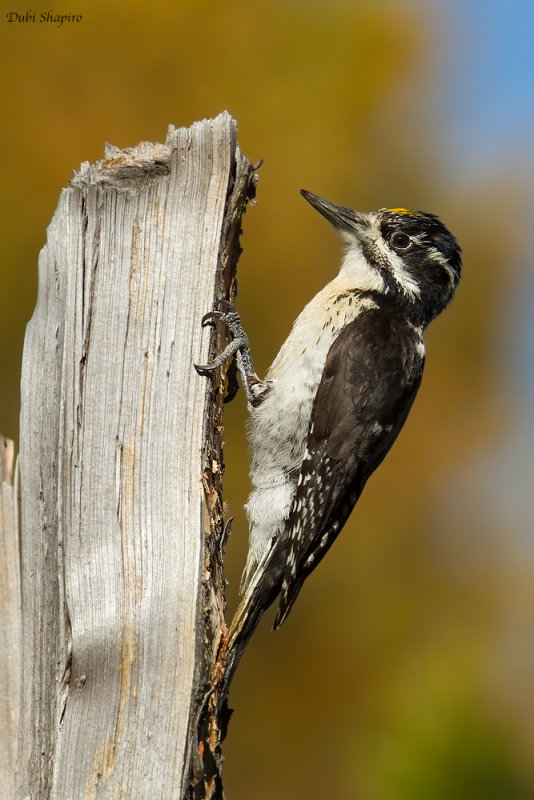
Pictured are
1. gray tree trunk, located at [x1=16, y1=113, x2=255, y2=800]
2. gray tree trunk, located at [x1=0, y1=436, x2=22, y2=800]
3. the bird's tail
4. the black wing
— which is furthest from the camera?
the black wing

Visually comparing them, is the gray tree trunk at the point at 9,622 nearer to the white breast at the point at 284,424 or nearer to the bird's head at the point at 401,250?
the white breast at the point at 284,424

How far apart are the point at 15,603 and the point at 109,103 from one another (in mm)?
5108

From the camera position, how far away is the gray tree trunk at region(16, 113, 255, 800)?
2.50m

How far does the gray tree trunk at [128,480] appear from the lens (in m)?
2.50

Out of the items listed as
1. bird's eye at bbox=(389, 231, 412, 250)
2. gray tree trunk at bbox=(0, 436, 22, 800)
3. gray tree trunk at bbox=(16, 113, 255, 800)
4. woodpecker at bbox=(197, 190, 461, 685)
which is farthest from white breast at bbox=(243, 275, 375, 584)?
gray tree trunk at bbox=(0, 436, 22, 800)

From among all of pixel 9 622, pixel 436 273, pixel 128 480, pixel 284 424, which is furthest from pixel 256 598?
pixel 436 273

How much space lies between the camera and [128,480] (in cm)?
267

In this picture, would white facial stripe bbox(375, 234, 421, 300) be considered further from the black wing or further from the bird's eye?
the black wing

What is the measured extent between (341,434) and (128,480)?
144 cm

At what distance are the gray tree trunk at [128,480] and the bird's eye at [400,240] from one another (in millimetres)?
1623

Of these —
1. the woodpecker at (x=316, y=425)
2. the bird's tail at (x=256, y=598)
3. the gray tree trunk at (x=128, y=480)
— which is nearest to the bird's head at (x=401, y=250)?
the woodpecker at (x=316, y=425)

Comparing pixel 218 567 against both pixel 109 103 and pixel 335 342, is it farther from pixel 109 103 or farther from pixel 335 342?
pixel 109 103

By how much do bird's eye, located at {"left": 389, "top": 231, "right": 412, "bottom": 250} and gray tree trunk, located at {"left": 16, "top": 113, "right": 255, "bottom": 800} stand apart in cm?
162

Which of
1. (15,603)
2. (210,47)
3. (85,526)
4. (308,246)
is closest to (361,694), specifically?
(308,246)
